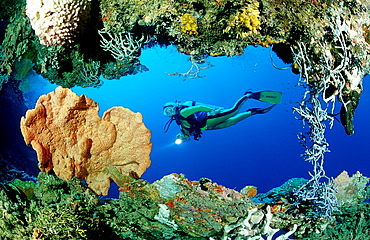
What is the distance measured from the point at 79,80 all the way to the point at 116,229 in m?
2.61

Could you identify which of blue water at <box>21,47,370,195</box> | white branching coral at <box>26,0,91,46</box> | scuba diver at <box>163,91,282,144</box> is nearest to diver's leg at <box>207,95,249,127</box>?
scuba diver at <box>163,91,282,144</box>

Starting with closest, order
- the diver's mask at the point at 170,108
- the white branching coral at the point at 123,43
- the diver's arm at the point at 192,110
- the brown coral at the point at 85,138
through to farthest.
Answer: the brown coral at the point at 85,138, the white branching coral at the point at 123,43, the diver's arm at the point at 192,110, the diver's mask at the point at 170,108

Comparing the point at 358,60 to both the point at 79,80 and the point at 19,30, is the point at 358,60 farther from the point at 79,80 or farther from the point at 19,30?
the point at 19,30

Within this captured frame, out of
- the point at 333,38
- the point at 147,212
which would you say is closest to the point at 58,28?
the point at 147,212

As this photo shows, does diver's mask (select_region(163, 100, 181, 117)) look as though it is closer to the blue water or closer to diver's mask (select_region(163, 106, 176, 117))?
diver's mask (select_region(163, 106, 176, 117))

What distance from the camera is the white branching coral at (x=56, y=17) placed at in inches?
114

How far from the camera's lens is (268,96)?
242 inches

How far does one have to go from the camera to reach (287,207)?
389 centimetres

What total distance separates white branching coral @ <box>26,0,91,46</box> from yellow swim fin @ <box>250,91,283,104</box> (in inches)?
172

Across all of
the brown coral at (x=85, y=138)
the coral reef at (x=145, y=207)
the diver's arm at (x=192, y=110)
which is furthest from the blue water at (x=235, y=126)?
the coral reef at (x=145, y=207)

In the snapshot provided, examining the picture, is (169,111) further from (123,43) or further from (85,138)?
(85,138)

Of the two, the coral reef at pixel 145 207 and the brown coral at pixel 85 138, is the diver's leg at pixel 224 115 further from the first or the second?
the brown coral at pixel 85 138

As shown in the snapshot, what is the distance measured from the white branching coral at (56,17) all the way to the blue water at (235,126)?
1075 millimetres

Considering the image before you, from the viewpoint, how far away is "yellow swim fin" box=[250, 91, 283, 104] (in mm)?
6010
